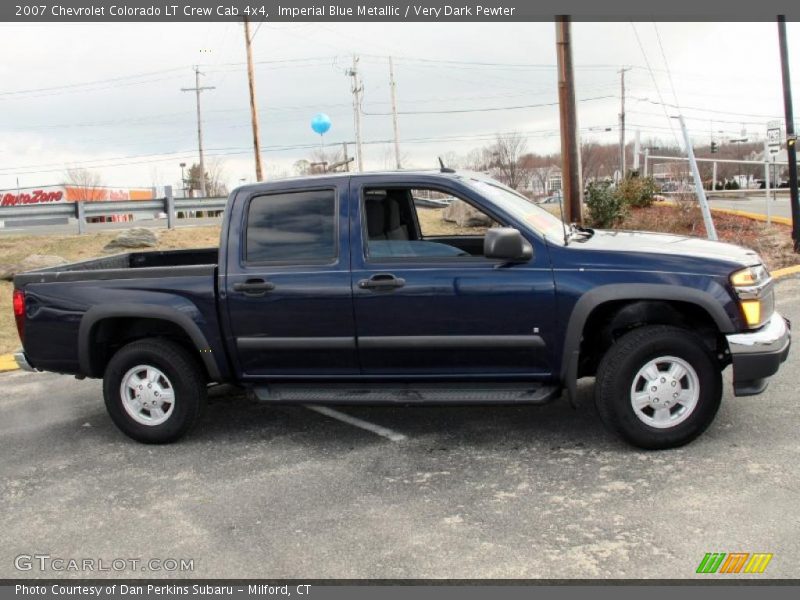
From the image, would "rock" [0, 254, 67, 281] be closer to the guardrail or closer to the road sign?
the guardrail

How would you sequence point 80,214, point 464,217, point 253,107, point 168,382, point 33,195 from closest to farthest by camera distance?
point 168,382, point 464,217, point 80,214, point 253,107, point 33,195

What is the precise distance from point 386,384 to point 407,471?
25.5 inches

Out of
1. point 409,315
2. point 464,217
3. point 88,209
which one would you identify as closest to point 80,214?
point 88,209

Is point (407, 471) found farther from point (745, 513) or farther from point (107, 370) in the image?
point (107, 370)

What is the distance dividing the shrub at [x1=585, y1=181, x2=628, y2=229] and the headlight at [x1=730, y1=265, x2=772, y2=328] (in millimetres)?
12476

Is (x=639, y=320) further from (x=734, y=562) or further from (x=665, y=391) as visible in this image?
(x=734, y=562)

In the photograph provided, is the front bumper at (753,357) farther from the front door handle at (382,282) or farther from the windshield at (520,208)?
the front door handle at (382,282)

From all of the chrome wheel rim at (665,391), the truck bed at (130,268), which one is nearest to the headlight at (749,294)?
the chrome wheel rim at (665,391)

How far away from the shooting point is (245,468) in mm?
4633

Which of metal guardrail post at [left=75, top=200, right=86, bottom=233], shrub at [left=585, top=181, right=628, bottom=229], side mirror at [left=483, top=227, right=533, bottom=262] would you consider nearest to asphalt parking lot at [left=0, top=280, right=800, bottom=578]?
side mirror at [left=483, top=227, right=533, bottom=262]

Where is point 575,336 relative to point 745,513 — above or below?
above

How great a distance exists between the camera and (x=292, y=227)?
491 cm

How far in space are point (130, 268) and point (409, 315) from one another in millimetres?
2368

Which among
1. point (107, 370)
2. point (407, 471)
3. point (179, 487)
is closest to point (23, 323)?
point (107, 370)
